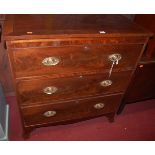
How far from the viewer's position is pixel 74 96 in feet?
4.40

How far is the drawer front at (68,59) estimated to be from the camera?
3.26ft

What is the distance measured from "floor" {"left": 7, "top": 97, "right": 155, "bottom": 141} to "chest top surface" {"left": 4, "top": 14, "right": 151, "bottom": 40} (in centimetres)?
99

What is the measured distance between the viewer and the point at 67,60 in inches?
42.6

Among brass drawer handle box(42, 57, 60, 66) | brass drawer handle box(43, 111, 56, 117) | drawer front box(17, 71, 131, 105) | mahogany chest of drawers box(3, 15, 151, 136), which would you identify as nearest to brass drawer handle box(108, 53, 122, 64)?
mahogany chest of drawers box(3, 15, 151, 136)

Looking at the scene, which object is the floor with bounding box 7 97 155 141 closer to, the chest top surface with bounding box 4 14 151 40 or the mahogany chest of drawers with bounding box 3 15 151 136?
the mahogany chest of drawers with bounding box 3 15 151 136

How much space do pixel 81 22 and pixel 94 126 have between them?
→ 3.37 ft

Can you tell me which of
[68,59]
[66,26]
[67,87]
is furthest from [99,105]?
[66,26]

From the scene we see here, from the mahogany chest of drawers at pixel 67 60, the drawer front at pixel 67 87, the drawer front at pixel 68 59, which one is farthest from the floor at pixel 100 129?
the drawer front at pixel 68 59

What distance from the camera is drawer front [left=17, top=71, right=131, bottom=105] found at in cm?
116

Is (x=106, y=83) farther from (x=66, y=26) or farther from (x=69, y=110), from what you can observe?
(x=66, y=26)

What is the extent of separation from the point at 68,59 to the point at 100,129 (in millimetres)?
924

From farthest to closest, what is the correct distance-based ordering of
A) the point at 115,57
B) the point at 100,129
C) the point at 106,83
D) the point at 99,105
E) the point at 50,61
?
the point at 100,129
the point at 99,105
the point at 106,83
the point at 115,57
the point at 50,61
